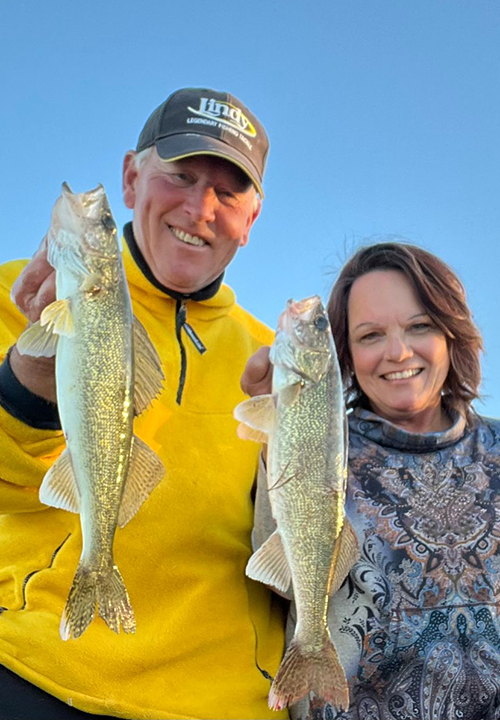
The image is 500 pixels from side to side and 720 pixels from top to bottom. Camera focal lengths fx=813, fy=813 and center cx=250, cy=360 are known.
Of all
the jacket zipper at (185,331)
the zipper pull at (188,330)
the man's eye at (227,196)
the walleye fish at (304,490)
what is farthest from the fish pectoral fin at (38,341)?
the man's eye at (227,196)

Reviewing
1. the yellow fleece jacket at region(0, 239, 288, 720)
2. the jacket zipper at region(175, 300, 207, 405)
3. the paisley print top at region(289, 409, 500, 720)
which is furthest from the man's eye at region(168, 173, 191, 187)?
the paisley print top at region(289, 409, 500, 720)

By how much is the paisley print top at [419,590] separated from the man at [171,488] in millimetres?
517

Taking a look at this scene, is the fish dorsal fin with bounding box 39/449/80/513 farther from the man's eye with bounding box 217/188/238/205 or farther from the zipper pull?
the man's eye with bounding box 217/188/238/205

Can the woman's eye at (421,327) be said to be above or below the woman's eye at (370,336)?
above

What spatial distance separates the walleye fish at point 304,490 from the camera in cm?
364

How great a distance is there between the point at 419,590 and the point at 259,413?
1.49 metres

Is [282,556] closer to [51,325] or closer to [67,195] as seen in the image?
[51,325]

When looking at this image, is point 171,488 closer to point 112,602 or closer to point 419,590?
point 112,602

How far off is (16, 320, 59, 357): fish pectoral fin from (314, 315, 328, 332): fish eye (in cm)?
124

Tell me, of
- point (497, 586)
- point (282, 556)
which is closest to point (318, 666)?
point (282, 556)

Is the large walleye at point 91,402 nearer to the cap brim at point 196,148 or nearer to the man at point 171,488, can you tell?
the man at point 171,488

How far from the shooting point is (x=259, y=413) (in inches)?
143

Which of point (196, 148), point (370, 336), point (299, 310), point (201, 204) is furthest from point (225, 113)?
point (299, 310)

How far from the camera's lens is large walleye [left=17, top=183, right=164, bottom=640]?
10.5ft
